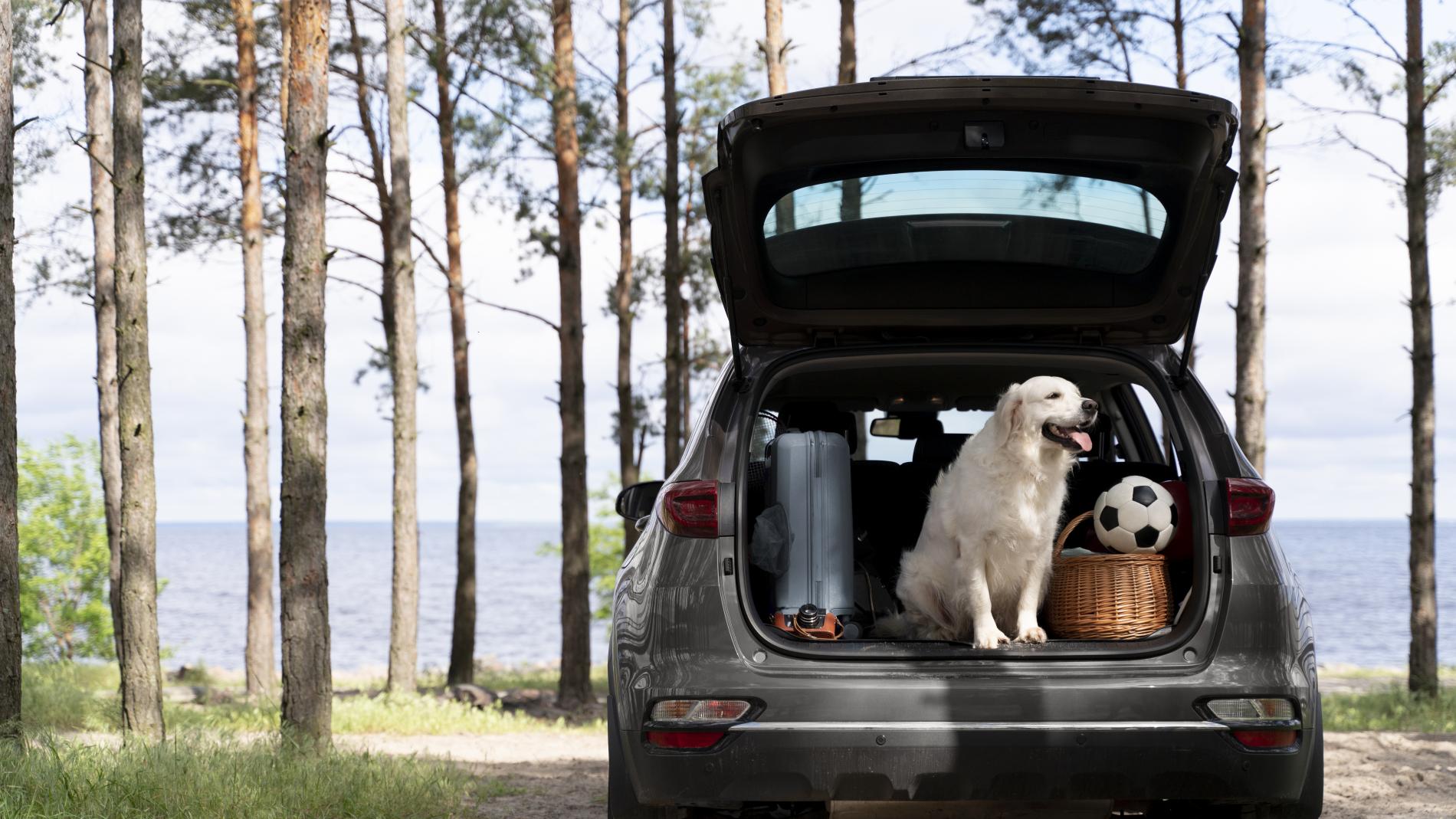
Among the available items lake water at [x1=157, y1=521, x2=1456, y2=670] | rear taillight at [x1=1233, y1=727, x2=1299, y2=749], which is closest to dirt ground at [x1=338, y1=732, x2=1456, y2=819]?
rear taillight at [x1=1233, y1=727, x2=1299, y2=749]

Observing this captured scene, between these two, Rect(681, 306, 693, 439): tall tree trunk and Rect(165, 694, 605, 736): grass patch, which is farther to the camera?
Rect(681, 306, 693, 439): tall tree trunk

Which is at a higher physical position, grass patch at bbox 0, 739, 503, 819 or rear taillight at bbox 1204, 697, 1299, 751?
rear taillight at bbox 1204, 697, 1299, 751

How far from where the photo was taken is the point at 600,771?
858cm

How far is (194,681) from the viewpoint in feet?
72.4

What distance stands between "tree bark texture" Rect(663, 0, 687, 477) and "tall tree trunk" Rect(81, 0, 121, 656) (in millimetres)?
6959

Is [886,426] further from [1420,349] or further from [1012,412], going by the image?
[1420,349]

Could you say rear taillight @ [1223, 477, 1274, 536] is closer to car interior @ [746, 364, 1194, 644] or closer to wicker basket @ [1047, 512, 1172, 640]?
wicker basket @ [1047, 512, 1172, 640]

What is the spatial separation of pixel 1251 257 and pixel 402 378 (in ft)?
30.4

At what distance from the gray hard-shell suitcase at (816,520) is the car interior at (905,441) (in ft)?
0.52

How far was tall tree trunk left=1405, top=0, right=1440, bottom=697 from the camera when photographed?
13.9 metres

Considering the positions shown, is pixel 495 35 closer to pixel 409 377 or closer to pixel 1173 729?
pixel 409 377

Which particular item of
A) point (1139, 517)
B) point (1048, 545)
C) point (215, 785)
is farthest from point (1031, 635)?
point (215, 785)

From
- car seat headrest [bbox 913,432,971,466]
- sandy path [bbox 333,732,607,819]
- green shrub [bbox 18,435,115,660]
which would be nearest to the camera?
car seat headrest [bbox 913,432,971,466]

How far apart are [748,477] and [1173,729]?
206cm
